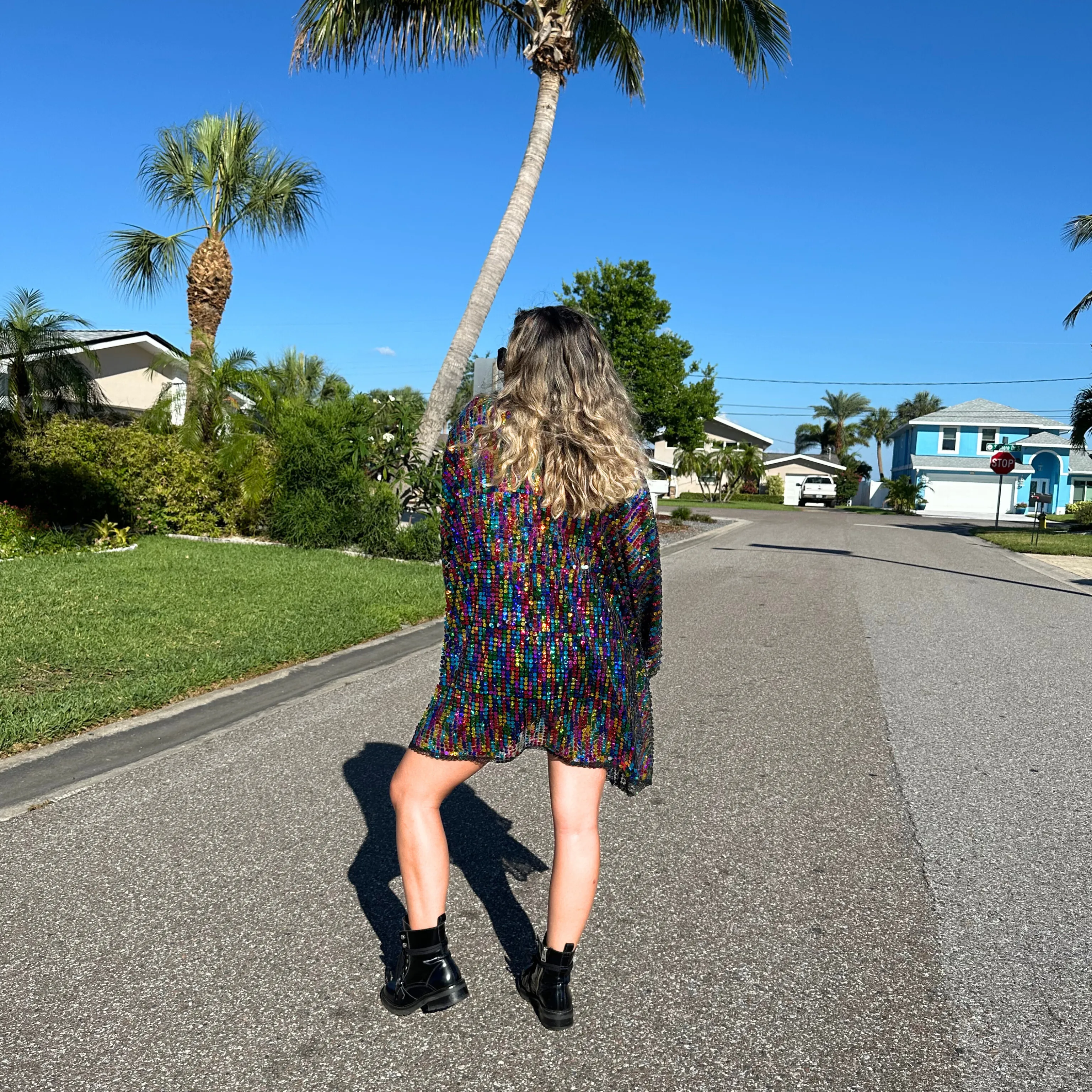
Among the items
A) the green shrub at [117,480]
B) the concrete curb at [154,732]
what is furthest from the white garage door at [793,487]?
the concrete curb at [154,732]

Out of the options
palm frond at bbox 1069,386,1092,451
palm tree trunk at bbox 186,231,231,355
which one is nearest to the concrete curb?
palm tree trunk at bbox 186,231,231,355

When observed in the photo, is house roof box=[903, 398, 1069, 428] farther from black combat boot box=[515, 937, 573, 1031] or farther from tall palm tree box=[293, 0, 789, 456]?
black combat boot box=[515, 937, 573, 1031]

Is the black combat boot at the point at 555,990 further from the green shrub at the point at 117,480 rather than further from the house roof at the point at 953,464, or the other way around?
the house roof at the point at 953,464

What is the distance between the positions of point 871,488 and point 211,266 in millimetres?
53381

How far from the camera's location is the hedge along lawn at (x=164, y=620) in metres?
5.86

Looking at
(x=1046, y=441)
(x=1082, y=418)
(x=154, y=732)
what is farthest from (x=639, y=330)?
(x=154, y=732)

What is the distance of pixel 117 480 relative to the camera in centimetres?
1445

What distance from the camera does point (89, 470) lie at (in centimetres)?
1401

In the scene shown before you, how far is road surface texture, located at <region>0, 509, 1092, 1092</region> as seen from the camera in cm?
256

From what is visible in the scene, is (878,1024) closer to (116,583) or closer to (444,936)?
(444,936)

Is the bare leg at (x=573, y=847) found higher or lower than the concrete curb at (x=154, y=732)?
higher

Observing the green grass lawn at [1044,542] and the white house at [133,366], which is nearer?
the white house at [133,366]

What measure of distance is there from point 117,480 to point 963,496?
48.5 meters

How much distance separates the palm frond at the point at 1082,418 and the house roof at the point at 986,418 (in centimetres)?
2227
